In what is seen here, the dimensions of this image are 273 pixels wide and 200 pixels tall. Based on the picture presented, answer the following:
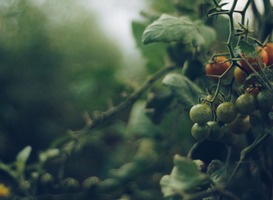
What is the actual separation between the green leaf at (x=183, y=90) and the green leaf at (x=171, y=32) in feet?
0.21

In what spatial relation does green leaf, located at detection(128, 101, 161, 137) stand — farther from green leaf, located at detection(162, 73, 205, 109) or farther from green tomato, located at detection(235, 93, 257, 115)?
green tomato, located at detection(235, 93, 257, 115)

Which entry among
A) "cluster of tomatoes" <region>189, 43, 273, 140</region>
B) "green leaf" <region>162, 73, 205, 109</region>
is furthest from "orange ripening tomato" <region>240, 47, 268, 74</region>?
"green leaf" <region>162, 73, 205, 109</region>

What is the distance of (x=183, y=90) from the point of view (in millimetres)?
748

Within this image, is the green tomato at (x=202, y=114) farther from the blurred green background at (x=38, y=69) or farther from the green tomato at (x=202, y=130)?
the blurred green background at (x=38, y=69)

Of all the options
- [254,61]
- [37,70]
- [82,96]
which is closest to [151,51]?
[82,96]

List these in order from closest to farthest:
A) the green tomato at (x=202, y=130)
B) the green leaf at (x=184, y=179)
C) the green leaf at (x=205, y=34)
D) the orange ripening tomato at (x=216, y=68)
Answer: the green leaf at (x=184, y=179), the green tomato at (x=202, y=130), the orange ripening tomato at (x=216, y=68), the green leaf at (x=205, y=34)

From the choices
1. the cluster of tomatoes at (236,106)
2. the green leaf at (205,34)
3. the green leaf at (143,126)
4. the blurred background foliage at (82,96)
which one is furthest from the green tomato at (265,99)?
the green leaf at (143,126)

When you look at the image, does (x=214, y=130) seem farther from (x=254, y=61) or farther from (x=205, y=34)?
(x=205, y=34)

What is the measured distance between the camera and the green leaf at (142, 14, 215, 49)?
0.72 m

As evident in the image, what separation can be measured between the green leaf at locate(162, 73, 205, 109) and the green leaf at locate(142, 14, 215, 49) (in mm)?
63

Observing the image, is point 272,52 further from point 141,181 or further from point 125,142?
point 125,142

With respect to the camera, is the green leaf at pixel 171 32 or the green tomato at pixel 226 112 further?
the green leaf at pixel 171 32

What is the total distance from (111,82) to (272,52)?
0.62 m

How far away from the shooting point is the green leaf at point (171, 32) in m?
0.72
